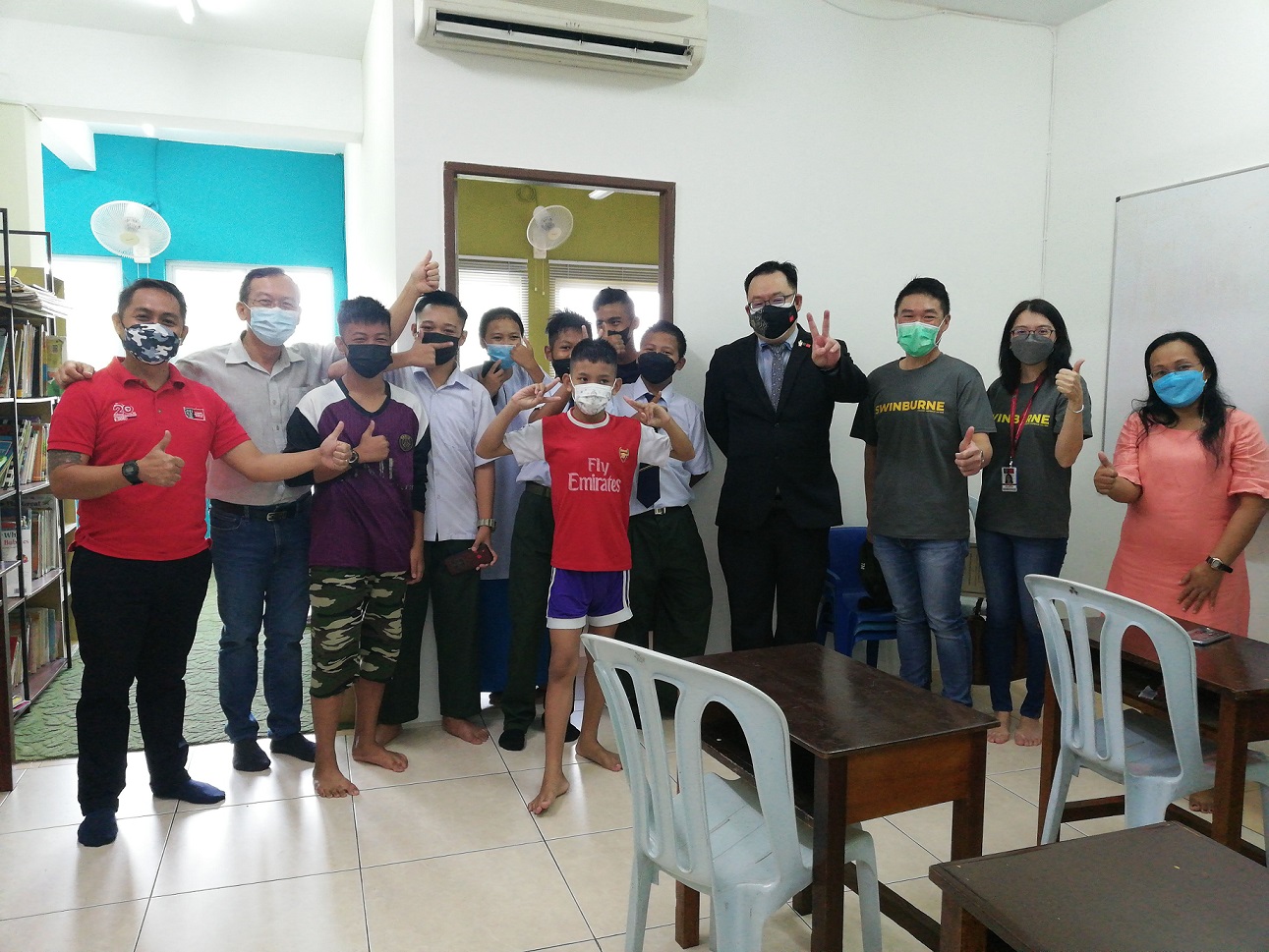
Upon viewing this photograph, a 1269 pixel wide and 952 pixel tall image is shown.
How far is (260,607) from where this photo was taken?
2906 millimetres

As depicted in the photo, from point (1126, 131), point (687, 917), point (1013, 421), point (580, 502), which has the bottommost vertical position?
point (687, 917)

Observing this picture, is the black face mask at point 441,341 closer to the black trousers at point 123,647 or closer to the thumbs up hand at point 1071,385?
the black trousers at point 123,647

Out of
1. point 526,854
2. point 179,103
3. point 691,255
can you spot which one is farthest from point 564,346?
point 179,103

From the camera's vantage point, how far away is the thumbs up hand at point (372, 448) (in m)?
2.62

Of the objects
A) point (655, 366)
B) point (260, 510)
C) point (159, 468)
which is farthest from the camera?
point (655, 366)

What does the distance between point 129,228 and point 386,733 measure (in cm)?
407

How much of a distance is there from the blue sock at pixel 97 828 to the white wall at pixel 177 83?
3.67 meters

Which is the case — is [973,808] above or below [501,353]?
below

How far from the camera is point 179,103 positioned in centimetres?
452

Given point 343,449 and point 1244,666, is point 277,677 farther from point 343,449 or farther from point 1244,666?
point 1244,666

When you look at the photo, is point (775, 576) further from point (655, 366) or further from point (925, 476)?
point (655, 366)

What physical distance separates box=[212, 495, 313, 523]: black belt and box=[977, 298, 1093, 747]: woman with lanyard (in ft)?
8.22

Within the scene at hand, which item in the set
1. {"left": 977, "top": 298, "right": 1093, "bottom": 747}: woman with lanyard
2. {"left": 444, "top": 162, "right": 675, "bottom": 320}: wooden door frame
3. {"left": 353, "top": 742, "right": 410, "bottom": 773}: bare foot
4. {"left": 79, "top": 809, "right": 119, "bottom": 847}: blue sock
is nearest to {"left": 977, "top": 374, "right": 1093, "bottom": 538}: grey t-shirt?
{"left": 977, "top": 298, "right": 1093, "bottom": 747}: woman with lanyard

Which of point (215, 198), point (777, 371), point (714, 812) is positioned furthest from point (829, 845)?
point (215, 198)
